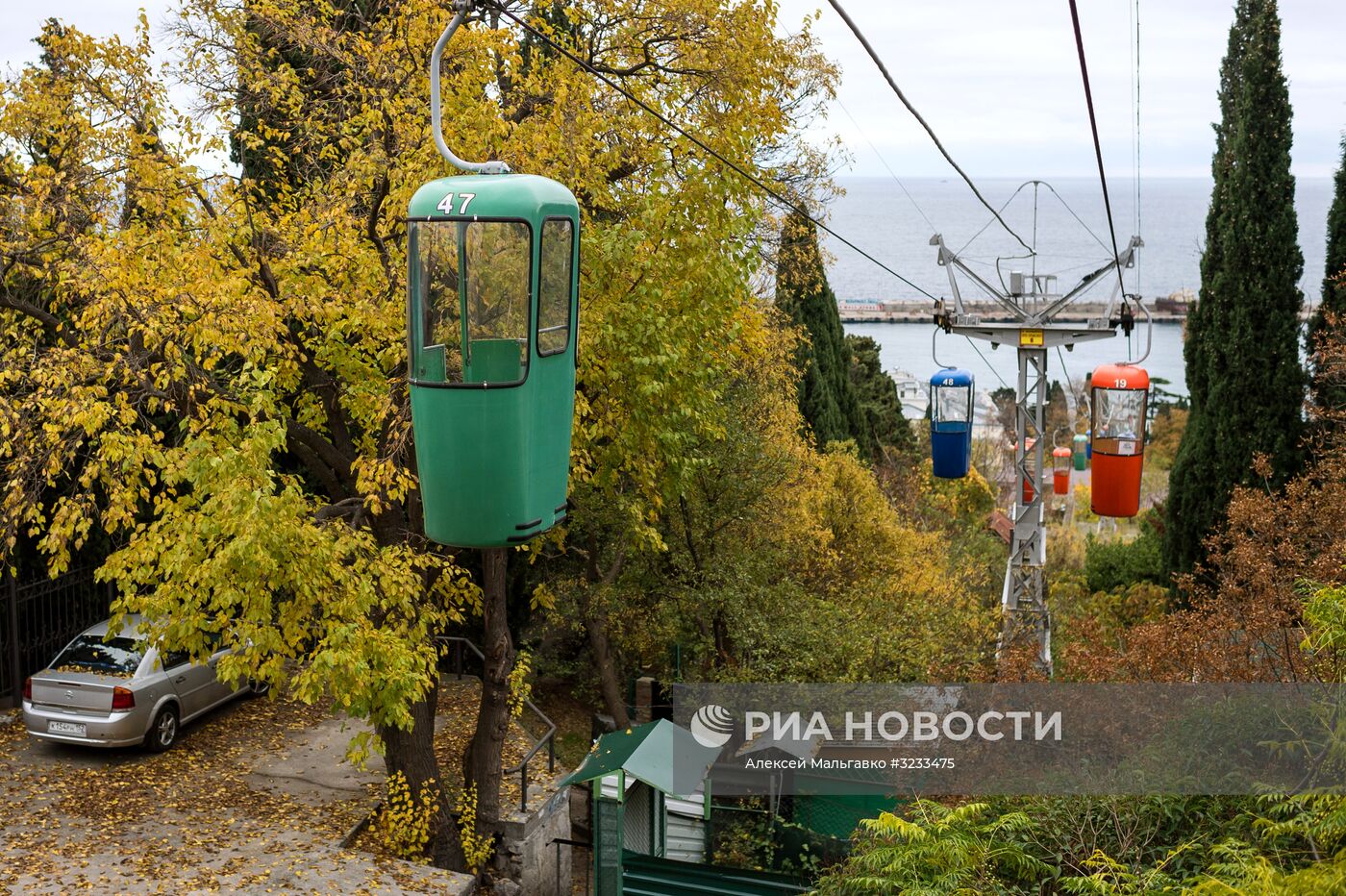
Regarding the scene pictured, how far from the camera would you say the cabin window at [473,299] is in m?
5.58

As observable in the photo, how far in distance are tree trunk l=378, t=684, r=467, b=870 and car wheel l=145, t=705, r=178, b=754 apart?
3.29m

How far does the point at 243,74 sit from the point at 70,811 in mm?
7499

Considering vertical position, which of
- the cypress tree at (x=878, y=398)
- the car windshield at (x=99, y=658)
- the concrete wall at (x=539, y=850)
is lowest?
the concrete wall at (x=539, y=850)

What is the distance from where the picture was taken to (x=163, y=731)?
13.1 meters

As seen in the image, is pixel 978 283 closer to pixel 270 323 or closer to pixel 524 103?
pixel 524 103

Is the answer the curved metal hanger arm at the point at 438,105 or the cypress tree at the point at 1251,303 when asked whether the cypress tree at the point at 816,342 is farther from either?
the curved metal hanger arm at the point at 438,105

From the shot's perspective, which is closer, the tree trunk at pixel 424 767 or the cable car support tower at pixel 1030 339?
the tree trunk at pixel 424 767

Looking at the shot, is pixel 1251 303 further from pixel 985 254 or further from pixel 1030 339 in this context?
pixel 985 254

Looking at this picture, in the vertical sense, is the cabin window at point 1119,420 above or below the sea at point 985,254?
below

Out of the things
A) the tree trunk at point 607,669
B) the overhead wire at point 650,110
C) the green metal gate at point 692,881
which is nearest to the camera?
the overhead wire at point 650,110

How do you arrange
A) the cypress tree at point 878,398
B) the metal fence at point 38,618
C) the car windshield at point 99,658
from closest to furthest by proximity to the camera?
1. the car windshield at point 99,658
2. the metal fence at point 38,618
3. the cypress tree at point 878,398

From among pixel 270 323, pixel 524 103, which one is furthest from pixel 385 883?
pixel 524 103

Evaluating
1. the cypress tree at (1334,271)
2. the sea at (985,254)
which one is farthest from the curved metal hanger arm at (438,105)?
the sea at (985,254)

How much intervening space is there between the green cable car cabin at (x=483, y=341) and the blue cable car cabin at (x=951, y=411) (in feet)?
35.4
